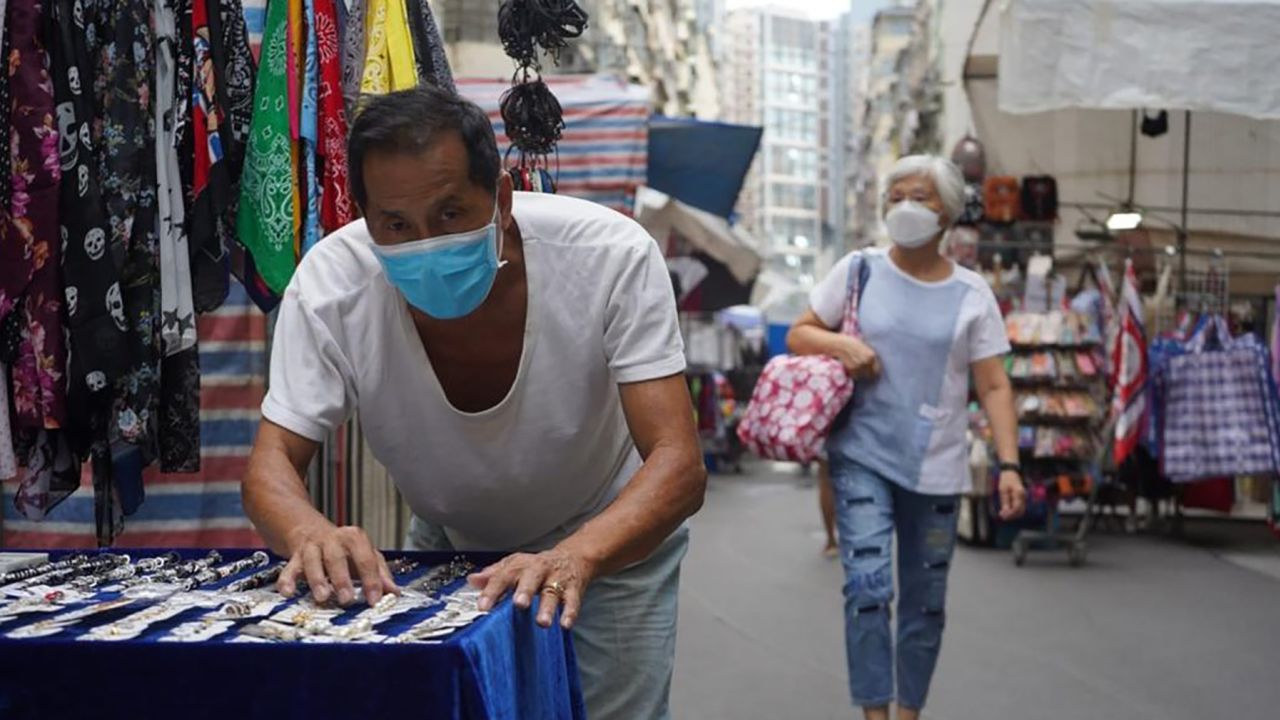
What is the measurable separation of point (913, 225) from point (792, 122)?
186635mm

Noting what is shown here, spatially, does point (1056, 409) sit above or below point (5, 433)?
below

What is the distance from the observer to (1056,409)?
1175cm

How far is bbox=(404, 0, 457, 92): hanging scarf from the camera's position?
14.7 ft

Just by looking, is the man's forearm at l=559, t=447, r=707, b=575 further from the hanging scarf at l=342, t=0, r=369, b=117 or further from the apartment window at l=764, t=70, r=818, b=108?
the apartment window at l=764, t=70, r=818, b=108

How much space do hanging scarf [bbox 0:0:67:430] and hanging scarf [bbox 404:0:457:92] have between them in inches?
43.8

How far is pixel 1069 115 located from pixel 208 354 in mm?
10773

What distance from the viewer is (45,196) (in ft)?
12.0

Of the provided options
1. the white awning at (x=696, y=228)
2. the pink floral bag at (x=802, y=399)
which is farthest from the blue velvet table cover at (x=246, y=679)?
the white awning at (x=696, y=228)

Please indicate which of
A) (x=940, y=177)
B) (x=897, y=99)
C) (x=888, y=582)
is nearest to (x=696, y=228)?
(x=940, y=177)

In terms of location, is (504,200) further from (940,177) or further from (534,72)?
(940,177)

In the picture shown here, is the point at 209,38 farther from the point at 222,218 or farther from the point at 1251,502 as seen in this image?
the point at 1251,502

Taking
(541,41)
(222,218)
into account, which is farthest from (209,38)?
(541,41)

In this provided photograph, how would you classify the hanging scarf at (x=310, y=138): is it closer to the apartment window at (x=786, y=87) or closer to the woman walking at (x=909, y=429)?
the woman walking at (x=909, y=429)

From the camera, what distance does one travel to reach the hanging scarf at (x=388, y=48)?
4.30 meters
